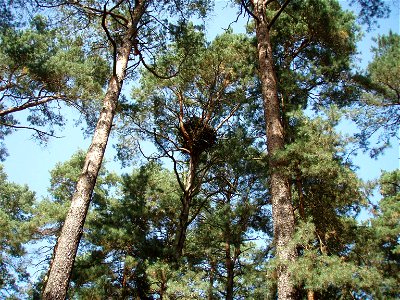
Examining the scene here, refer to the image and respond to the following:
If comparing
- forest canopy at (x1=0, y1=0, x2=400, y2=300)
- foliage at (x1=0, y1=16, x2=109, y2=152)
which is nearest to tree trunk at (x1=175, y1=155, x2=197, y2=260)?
forest canopy at (x1=0, y1=0, x2=400, y2=300)

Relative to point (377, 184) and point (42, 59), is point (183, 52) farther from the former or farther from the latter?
point (377, 184)

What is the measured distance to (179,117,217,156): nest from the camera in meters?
9.80

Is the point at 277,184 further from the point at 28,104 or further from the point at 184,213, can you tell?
the point at 28,104

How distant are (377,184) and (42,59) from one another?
11422 millimetres

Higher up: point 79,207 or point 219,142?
point 219,142

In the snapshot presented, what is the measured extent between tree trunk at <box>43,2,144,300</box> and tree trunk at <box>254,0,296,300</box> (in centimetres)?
271

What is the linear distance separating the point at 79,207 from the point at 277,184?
9.70 feet

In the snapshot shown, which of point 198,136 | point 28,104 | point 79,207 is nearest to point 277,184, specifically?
point 79,207

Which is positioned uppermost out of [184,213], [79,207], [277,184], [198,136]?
[198,136]

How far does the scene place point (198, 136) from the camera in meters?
9.78

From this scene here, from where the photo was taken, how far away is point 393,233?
346 inches

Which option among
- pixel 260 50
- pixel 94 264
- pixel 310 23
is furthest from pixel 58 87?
pixel 310 23

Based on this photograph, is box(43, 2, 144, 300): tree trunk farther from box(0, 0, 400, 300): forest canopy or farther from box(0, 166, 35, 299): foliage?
box(0, 166, 35, 299): foliage

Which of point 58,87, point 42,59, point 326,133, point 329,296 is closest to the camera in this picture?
point 329,296
